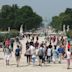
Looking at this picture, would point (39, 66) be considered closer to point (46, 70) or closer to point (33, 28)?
point (46, 70)

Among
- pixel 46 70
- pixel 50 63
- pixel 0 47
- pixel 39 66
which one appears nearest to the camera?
pixel 46 70

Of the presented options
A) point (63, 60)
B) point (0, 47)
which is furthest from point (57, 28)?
point (63, 60)

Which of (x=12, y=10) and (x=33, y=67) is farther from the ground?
(x=12, y=10)

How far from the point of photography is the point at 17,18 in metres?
132

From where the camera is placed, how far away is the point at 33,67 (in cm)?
1952

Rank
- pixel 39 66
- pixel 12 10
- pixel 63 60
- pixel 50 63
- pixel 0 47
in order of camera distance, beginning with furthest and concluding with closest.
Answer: pixel 12 10
pixel 0 47
pixel 63 60
pixel 50 63
pixel 39 66

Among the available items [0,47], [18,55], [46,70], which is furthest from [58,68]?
[0,47]

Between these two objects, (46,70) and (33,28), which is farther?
(33,28)

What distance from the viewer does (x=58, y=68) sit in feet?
63.0

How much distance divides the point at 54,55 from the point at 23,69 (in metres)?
3.75

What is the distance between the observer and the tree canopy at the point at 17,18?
12781cm

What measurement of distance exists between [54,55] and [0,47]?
13.1 metres

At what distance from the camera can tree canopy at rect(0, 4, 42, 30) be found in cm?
12781

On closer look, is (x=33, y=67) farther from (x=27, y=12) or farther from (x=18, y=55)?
(x=27, y=12)
